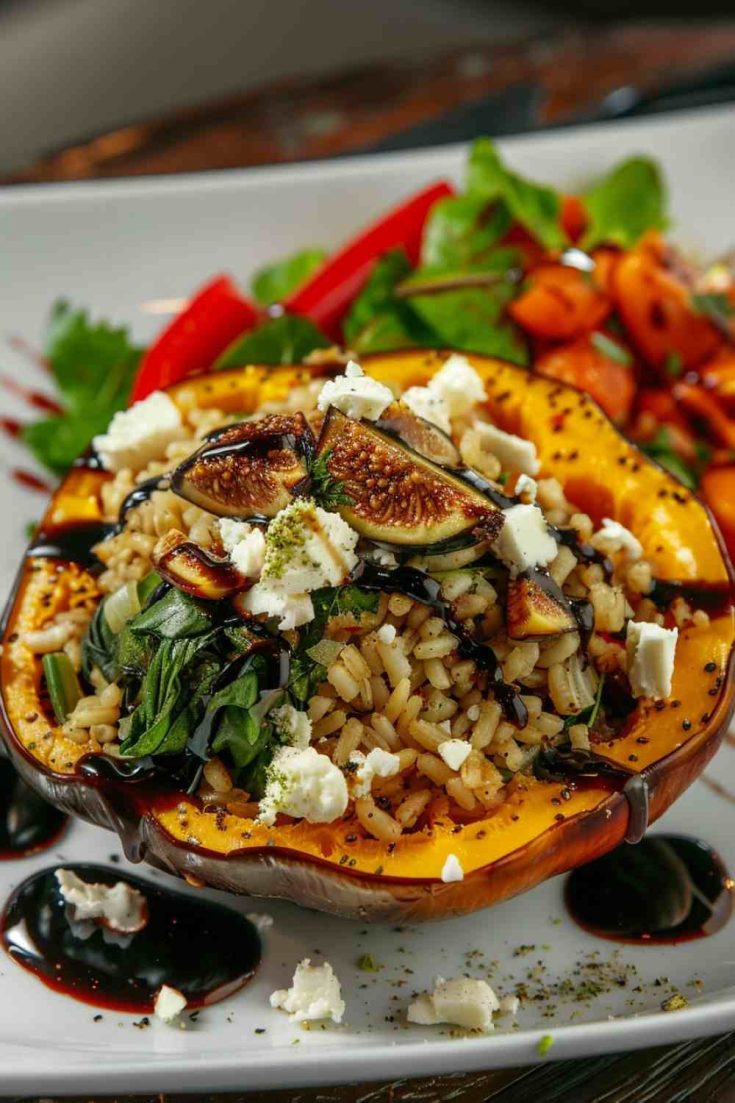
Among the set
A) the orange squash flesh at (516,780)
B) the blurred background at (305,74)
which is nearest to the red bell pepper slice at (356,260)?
the blurred background at (305,74)

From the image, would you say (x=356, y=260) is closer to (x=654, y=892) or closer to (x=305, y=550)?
(x=305, y=550)

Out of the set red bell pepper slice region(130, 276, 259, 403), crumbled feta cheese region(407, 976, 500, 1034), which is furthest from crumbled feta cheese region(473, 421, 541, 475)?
red bell pepper slice region(130, 276, 259, 403)

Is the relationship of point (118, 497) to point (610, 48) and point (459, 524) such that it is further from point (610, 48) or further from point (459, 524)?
point (610, 48)

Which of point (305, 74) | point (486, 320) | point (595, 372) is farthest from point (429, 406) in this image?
point (305, 74)

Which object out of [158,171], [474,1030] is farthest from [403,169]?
[474,1030]

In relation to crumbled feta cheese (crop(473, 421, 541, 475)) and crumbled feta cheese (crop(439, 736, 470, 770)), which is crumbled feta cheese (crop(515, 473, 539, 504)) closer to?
crumbled feta cheese (crop(473, 421, 541, 475))

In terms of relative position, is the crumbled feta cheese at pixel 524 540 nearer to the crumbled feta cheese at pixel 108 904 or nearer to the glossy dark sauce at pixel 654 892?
the glossy dark sauce at pixel 654 892
